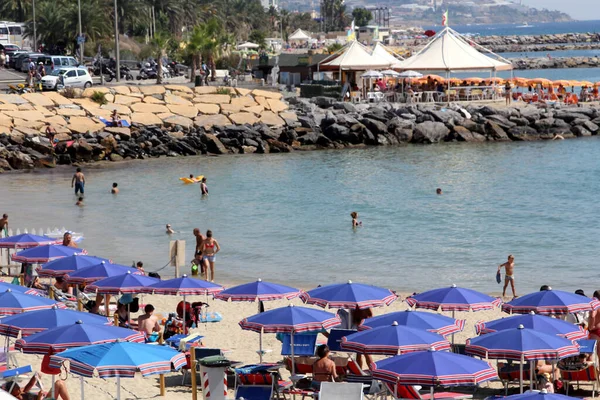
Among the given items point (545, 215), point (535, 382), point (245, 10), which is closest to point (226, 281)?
point (535, 382)

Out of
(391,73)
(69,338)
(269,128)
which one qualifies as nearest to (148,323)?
(69,338)

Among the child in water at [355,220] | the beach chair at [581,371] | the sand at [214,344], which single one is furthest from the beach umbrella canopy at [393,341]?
the child in water at [355,220]

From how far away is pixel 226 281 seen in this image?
21766 millimetres

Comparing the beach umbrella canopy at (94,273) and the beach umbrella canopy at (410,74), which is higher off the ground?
the beach umbrella canopy at (410,74)

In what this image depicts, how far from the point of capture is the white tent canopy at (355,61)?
52.8 meters

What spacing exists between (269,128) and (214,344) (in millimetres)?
30672

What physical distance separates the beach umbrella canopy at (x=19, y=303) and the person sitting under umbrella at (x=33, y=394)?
173cm

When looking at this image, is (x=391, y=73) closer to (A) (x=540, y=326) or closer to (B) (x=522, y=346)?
(A) (x=540, y=326)

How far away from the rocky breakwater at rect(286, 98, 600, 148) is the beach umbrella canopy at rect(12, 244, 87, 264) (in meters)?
28.3

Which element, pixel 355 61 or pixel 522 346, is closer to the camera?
pixel 522 346

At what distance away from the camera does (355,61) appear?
52938mm

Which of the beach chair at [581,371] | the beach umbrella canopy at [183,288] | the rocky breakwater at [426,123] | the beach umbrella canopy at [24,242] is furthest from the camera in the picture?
the rocky breakwater at [426,123]

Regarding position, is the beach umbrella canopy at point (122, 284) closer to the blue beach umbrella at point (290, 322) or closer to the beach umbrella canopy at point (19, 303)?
the beach umbrella canopy at point (19, 303)

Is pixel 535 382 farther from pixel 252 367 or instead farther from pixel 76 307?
pixel 76 307
